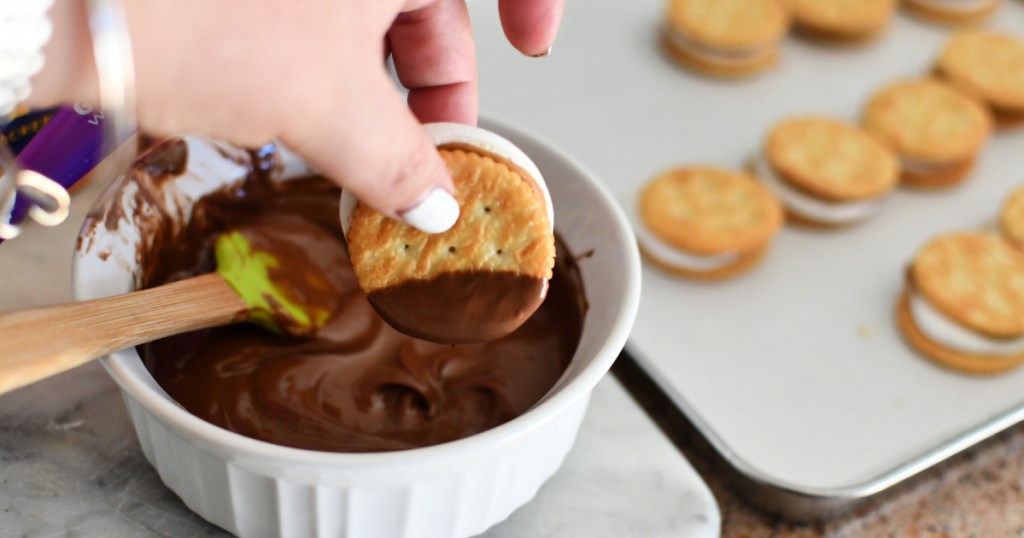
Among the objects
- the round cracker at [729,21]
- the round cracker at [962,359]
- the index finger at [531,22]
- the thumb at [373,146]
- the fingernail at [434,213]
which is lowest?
the round cracker at [962,359]

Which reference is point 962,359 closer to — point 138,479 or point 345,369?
point 345,369

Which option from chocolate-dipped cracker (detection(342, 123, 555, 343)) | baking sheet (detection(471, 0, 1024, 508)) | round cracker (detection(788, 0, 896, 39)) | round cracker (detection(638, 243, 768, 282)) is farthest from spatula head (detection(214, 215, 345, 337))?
round cracker (detection(788, 0, 896, 39))

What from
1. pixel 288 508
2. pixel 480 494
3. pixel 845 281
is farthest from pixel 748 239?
pixel 288 508

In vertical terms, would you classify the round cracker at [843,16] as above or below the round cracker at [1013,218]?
above

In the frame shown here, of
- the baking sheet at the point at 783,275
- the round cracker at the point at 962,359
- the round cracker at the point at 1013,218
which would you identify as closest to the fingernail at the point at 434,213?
the baking sheet at the point at 783,275

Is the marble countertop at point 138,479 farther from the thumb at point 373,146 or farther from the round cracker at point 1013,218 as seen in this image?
the round cracker at point 1013,218
